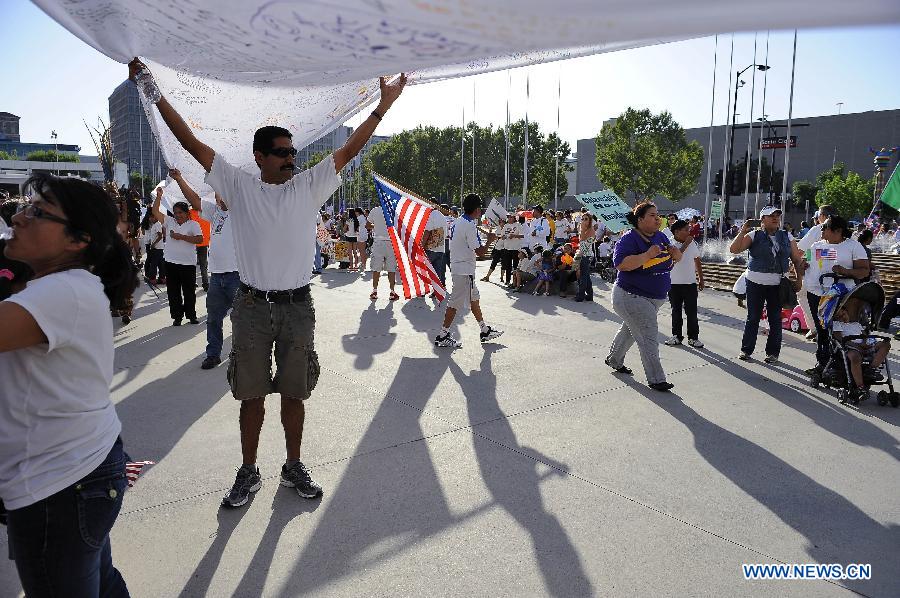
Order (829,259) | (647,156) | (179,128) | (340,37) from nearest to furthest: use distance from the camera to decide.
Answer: (340,37) → (179,128) → (829,259) → (647,156)

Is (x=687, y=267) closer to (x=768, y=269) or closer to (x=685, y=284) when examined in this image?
(x=685, y=284)

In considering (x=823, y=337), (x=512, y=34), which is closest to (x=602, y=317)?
(x=823, y=337)

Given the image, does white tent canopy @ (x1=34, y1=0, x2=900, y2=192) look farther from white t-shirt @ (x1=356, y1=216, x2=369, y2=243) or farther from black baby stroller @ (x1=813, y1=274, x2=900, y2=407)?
white t-shirt @ (x1=356, y1=216, x2=369, y2=243)

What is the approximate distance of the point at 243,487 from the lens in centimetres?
345

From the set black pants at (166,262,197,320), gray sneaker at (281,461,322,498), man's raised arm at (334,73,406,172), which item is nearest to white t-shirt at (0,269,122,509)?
man's raised arm at (334,73,406,172)

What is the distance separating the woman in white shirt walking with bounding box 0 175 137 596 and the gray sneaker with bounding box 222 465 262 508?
5.23 feet

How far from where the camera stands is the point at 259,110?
326 centimetres

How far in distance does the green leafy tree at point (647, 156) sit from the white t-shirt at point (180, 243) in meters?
49.2

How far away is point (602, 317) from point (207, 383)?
6725mm

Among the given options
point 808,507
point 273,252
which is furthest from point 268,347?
point 808,507

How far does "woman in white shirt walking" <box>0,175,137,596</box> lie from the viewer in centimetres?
164

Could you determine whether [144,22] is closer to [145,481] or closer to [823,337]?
[145,481]

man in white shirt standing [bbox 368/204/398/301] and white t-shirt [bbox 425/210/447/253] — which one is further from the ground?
white t-shirt [bbox 425/210/447/253]

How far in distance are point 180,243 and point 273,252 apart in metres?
5.64
